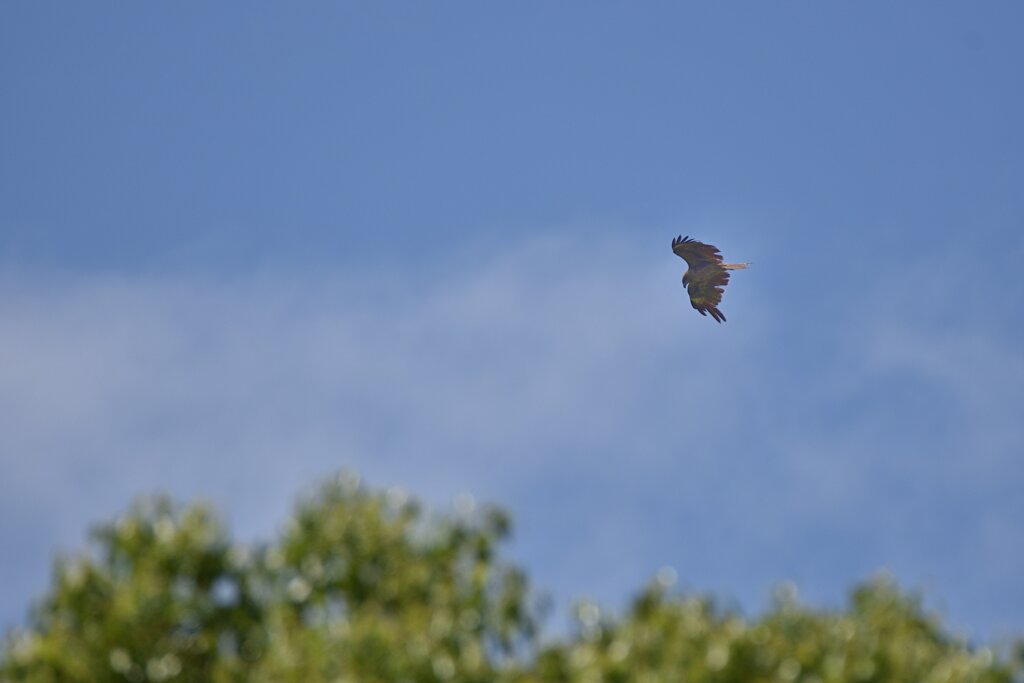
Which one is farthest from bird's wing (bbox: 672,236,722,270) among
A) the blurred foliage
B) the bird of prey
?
the blurred foliage

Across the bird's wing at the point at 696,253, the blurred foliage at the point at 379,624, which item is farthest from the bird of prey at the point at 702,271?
the blurred foliage at the point at 379,624

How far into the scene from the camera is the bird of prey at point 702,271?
148 ft

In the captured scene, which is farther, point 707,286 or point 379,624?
point 707,286

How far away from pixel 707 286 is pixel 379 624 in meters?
18.7

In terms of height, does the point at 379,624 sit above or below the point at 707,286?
below

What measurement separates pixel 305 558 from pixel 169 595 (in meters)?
2.68

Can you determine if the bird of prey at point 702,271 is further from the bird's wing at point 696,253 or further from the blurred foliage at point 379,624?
the blurred foliage at point 379,624

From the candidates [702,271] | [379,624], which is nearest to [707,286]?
[702,271]

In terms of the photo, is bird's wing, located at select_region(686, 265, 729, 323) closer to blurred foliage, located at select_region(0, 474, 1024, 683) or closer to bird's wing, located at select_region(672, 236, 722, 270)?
bird's wing, located at select_region(672, 236, 722, 270)

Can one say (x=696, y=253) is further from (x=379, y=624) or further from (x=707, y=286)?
(x=379, y=624)

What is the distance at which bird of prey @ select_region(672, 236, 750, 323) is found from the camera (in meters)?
45.2

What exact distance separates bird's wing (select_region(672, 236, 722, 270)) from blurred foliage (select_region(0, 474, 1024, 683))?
1377 centimetres

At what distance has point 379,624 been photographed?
29.4 metres

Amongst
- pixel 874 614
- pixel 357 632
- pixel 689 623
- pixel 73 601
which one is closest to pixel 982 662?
pixel 874 614
